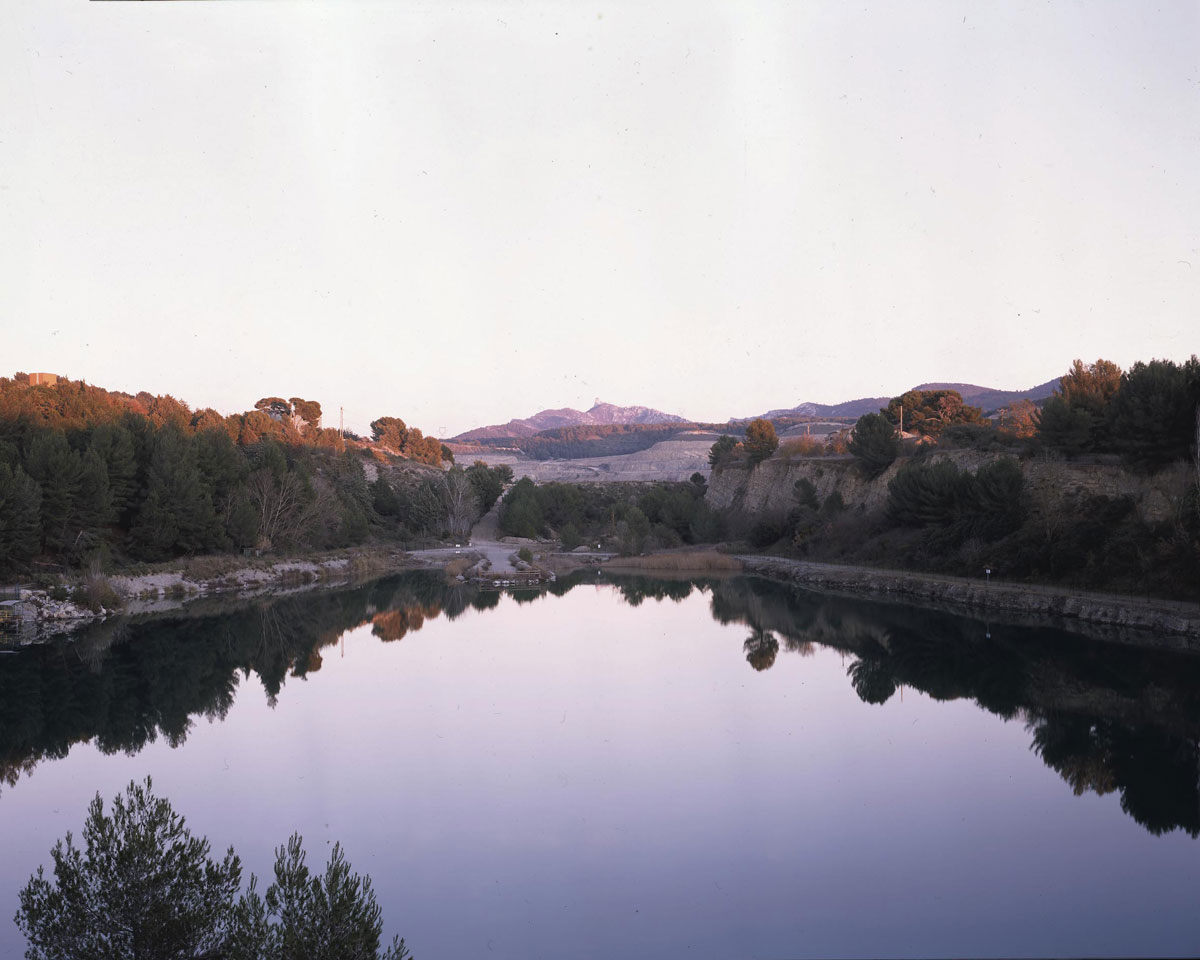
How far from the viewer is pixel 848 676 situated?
16281mm

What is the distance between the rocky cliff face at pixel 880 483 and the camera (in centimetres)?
2212

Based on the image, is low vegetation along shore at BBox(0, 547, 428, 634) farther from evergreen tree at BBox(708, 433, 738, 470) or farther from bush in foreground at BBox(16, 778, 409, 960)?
evergreen tree at BBox(708, 433, 738, 470)

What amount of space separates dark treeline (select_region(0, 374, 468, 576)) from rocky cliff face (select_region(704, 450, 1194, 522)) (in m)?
20.2

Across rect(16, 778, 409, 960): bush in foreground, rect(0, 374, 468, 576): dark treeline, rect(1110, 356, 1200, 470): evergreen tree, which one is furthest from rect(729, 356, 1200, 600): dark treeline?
rect(0, 374, 468, 576): dark treeline

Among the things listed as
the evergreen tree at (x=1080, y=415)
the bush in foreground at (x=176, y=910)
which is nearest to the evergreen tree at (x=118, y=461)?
the bush in foreground at (x=176, y=910)

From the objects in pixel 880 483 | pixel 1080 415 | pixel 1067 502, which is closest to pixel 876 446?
pixel 880 483

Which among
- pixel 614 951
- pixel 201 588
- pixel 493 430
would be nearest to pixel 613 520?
pixel 201 588

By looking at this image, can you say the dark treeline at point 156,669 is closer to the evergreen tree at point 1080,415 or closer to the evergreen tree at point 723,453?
the evergreen tree at point 1080,415

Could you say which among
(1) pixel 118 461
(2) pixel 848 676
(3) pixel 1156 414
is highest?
(1) pixel 118 461

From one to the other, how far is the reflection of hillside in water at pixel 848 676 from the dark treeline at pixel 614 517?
1891 centimetres

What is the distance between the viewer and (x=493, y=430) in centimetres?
16700

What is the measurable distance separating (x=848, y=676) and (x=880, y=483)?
21.3 metres

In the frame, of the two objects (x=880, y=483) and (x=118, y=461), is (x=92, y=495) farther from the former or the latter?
(x=880, y=483)

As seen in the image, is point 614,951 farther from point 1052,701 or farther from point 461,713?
point 1052,701
